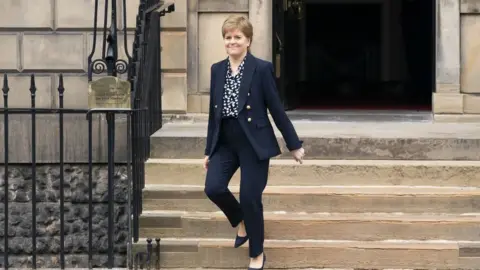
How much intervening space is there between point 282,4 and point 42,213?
357cm

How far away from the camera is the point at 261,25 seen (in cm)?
867

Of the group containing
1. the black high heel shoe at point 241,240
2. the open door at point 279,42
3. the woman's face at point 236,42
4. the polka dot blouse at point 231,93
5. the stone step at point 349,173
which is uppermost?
the open door at point 279,42

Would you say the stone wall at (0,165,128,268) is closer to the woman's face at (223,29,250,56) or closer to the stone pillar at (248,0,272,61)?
the stone pillar at (248,0,272,61)

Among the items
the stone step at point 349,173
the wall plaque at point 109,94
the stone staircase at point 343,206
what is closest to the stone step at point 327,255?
the stone staircase at point 343,206

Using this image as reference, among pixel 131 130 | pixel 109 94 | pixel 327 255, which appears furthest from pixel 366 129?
pixel 109 94

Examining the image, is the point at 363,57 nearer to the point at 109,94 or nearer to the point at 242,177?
the point at 109,94

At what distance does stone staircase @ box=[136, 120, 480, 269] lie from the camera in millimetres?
5836

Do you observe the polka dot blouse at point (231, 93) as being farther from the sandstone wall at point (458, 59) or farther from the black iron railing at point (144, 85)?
the sandstone wall at point (458, 59)

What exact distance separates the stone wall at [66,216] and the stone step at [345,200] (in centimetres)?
120

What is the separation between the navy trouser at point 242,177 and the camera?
5.37 meters

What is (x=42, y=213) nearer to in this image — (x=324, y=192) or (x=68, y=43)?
(x=68, y=43)

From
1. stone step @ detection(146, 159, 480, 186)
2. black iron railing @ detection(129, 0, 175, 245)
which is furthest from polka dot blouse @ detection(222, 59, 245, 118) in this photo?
stone step @ detection(146, 159, 480, 186)

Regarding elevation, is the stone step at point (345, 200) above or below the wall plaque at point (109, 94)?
below

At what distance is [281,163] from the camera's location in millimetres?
6711
